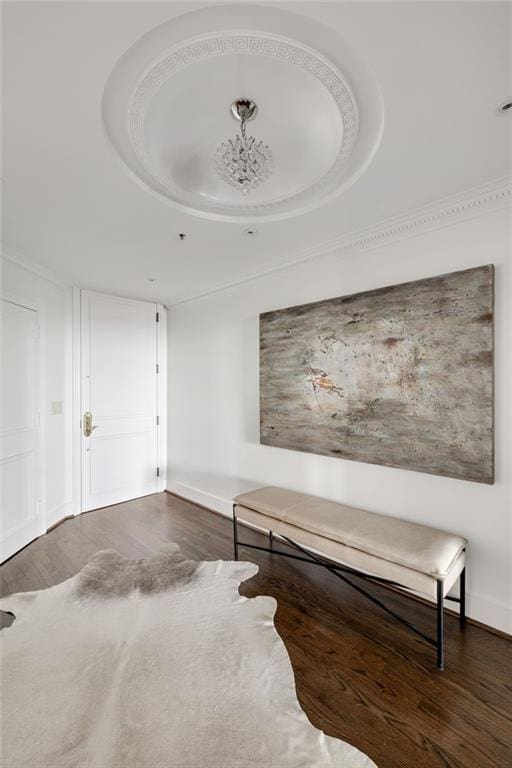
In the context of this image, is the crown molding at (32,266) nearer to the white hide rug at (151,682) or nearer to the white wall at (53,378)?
the white wall at (53,378)

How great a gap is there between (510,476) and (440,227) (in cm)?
156

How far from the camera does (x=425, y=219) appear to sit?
2.24m

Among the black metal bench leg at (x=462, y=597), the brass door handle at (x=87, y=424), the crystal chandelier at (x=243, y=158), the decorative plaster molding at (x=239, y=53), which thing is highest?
the decorative plaster molding at (x=239, y=53)

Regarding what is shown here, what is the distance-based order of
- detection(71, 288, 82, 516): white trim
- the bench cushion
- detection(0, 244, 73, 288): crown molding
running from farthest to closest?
detection(71, 288, 82, 516): white trim
detection(0, 244, 73, 288): crown molding
the bench cushion

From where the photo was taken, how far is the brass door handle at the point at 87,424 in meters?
3.94

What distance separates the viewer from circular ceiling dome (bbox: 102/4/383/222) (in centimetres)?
119

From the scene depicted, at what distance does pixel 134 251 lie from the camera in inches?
112

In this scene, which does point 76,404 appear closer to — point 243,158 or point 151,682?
point 151,682

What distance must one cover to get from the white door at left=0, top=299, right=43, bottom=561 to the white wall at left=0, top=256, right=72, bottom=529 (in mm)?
113

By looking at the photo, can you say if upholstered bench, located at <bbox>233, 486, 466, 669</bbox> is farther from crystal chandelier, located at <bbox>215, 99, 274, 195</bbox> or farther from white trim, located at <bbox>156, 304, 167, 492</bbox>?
white trim, located at <bbox>156, 304, 167, 492</bbox>

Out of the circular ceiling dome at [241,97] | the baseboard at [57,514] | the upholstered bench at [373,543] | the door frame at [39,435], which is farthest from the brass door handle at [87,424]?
the circular ceiling dome at [241,97]

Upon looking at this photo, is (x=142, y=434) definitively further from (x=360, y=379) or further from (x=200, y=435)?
(x=360, y=379)

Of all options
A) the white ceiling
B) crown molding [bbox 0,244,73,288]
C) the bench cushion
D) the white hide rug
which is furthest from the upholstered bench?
crown molding [bbox 0,244,73,288]

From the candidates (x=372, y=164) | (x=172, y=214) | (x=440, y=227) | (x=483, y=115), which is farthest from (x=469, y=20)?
(x=172, y=214)
